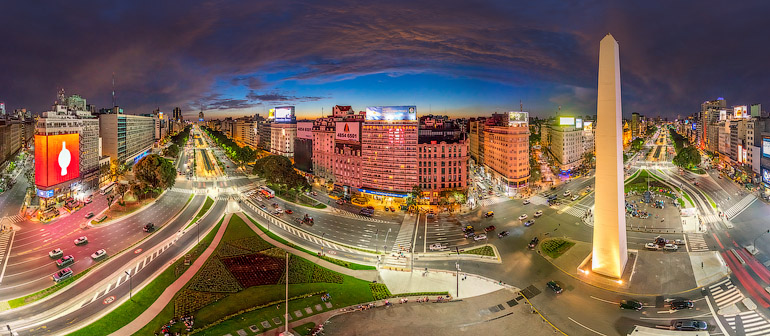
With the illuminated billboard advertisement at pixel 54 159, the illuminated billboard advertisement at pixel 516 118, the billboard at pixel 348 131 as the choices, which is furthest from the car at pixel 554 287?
the illuminated billboard advertisement at pixel 54 159

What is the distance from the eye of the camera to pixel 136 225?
2813 inches

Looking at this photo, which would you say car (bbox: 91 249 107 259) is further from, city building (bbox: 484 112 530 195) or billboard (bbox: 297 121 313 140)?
city building (bbox: 484 112 530 195)

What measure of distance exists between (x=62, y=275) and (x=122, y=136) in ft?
336

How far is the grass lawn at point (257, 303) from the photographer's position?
3762 centimetres

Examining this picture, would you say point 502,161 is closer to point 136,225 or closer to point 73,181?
point 136,225

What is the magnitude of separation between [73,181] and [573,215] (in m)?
119

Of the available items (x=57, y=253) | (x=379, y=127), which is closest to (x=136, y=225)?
(x=57, y=253)

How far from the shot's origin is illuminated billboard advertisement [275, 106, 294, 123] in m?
173

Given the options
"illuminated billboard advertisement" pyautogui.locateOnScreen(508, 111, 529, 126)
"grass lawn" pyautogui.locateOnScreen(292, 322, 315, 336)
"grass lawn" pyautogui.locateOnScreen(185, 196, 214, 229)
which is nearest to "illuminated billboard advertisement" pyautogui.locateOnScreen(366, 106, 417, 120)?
"illuminated billboard advertisement" pyautogui.locateOnScreen(508, 111, 529, 126)

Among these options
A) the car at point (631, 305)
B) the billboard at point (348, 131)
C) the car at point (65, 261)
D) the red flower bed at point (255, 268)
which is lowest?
the car at point (631, 305)

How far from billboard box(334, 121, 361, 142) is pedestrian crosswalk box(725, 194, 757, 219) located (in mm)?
87447

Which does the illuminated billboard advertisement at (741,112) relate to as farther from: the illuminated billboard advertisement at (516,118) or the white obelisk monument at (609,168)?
the white obelisk monument at (609,168)

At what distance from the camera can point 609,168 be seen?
44.5 meters

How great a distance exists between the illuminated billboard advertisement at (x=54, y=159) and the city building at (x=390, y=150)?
234 feet
